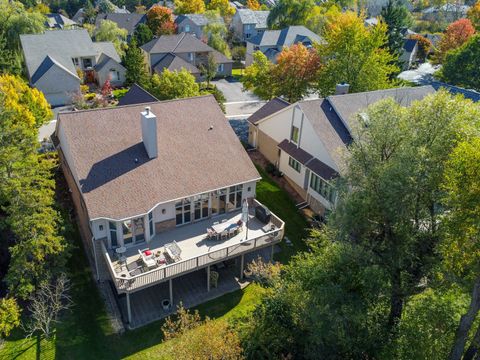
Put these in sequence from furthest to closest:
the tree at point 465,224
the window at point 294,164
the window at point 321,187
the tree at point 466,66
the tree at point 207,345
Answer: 1. the tree at point 466,66
2. the window at point 294,164
3. the window at point 321,187
4. the tree at point 207,345
5. the tree at point 465,224

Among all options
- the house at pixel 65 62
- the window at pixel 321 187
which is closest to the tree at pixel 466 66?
the window at pixel 321 187

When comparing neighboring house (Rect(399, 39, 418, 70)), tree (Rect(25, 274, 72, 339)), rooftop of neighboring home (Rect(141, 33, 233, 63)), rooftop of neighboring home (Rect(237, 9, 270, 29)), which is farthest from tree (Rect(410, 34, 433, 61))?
tree (Rect(25, 274, 72, 339))

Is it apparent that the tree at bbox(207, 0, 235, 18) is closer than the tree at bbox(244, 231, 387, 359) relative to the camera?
No

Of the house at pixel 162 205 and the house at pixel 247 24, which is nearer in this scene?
the house at pixel 162 205

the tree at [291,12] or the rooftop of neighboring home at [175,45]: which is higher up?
the tree at [291,12]

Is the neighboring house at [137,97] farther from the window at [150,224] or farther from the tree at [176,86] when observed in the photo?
the window at [150,224]

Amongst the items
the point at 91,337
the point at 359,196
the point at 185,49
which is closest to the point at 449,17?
the point at 185,49

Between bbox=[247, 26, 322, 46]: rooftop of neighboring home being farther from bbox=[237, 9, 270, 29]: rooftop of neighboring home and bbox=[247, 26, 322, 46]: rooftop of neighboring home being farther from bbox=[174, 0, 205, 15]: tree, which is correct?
bbox=[174, 0, 205, 15]: tree

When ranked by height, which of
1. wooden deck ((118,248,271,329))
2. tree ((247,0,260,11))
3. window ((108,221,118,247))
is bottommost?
wooden deck ((118,248,271,329))
